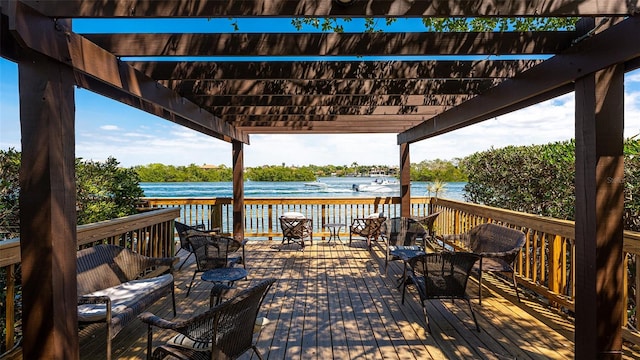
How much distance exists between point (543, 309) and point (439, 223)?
3.56 m

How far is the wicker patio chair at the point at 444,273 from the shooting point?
121 inches

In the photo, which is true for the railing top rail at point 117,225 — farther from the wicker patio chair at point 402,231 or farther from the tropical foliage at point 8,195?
the wicker patio chair at point 402,231

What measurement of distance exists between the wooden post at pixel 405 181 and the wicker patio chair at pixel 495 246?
250 cm

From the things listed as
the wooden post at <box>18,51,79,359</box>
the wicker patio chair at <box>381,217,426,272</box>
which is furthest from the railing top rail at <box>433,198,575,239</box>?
the wooden post at <box>18,51,79,359</box>

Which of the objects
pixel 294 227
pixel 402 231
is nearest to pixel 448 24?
pixel 402 231

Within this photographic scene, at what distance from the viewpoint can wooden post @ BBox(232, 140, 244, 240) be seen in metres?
6.91

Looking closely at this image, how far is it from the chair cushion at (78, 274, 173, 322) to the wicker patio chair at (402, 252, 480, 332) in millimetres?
2502

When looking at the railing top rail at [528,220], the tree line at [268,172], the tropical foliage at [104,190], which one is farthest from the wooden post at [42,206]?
the tree line at [268,172]

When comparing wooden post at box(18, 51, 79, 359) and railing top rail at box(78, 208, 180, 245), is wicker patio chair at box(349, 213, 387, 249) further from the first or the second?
wooden post at box(18, 51, 79, 359)

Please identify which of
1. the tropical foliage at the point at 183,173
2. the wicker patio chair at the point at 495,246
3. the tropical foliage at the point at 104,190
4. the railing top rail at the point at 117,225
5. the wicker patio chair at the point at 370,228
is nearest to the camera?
the railing top rail at the point at 117,225

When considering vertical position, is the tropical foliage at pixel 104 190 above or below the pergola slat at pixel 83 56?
below

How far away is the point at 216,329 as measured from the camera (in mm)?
1894

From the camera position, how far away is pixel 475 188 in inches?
307

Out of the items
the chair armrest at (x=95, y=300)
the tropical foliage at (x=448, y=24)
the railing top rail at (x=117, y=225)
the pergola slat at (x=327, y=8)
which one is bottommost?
the chair armrest at (x=95, y=300)
